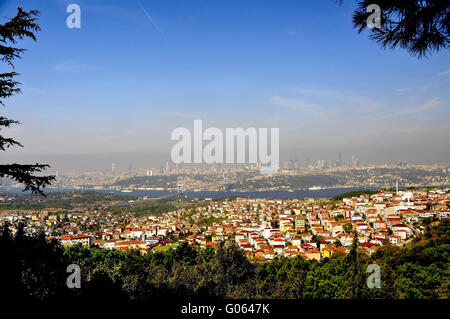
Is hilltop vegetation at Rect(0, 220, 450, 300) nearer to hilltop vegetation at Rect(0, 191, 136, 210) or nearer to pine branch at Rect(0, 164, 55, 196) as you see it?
pine branch at Rect(0, 164, 55, 196)

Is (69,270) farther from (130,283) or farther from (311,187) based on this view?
(311,187)

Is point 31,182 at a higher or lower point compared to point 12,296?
higher

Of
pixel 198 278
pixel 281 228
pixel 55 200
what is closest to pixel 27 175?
pixel 198 278

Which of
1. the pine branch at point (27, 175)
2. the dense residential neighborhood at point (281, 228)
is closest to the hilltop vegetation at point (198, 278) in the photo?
the pine branch at point (27, 175)

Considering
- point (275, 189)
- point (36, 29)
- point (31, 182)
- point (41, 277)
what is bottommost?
point (275, 189)

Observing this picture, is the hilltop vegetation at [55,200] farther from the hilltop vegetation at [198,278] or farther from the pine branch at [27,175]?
the pine branch at [27,175]

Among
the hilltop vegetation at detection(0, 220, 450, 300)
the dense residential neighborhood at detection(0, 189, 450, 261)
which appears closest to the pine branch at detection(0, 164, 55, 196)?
the hilltop vegetation at detection(0, 220, 450, 300)

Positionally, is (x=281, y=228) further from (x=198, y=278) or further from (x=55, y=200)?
(x=55, y=200)
